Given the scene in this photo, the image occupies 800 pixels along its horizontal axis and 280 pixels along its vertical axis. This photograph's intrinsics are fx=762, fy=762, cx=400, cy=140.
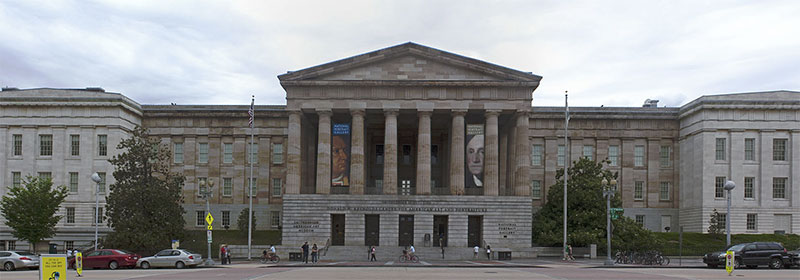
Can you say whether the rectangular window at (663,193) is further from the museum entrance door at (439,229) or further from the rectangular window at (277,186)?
the rectangular window at (277,186)

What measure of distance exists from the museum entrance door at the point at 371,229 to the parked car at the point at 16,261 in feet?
93.5

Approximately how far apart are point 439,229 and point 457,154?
7228 millimetres

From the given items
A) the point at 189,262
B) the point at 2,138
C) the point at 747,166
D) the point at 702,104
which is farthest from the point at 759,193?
the point at 2,138

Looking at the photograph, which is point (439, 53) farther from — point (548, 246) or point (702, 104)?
point (702, 104)

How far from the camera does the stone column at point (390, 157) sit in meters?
66.3

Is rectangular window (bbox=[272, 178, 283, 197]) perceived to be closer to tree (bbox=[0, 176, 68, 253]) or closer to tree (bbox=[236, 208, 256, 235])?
tree (bbox=[236, 208, 256, 235])

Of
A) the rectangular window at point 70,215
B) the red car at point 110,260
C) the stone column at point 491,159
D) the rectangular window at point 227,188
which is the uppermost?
the stone column at point 491,159

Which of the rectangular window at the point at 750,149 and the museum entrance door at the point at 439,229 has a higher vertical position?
the rectangular window at the point at 750,149

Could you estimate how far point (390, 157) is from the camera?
6656 cm

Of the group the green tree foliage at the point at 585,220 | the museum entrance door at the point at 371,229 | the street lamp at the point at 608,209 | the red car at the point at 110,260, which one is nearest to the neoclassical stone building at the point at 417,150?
the museum entrance door at the point at 371,229

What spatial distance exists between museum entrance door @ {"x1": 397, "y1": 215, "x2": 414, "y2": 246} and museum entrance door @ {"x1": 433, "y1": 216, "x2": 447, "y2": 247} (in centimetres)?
234

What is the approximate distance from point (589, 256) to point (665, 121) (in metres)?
25.2

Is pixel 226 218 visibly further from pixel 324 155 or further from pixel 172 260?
pixel 172 260

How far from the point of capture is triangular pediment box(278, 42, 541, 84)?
65.8 meters
